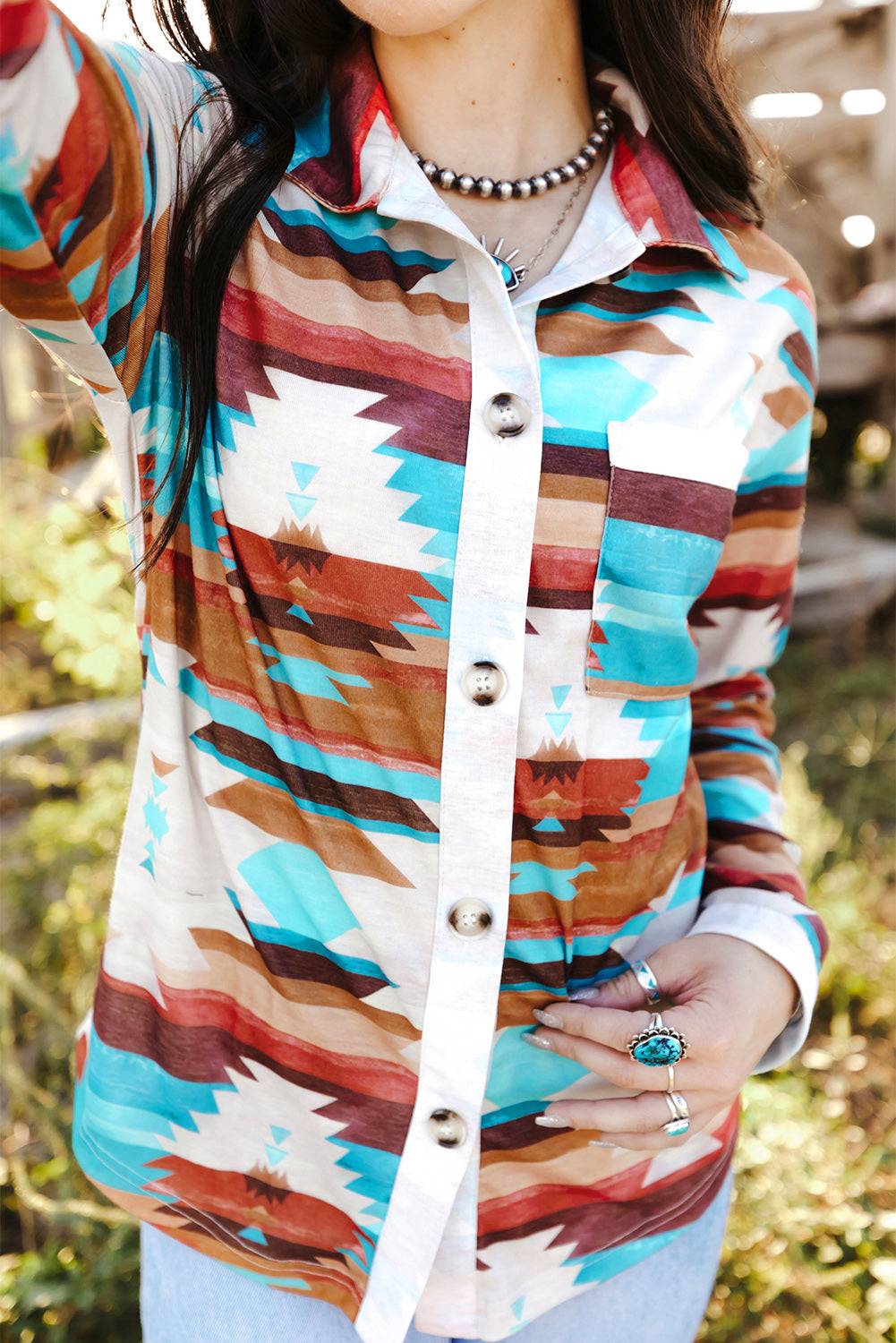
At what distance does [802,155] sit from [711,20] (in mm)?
4310

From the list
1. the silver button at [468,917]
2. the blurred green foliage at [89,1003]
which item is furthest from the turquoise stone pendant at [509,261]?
the blurred green foliage at [89,1003]

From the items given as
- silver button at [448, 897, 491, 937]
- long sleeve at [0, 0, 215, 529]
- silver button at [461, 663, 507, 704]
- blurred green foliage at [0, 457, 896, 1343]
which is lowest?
blurred green foliage at [0, 457, 896, 1343]

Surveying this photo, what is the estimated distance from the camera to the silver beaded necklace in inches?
41.7

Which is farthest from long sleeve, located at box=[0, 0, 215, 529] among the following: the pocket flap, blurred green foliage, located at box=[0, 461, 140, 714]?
blurred green foliage, located at box=[0, 461, 140, 714]

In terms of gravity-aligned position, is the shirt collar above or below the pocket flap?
above

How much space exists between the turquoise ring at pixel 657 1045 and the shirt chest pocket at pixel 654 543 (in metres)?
0.30

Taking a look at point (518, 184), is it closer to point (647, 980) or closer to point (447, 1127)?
point (647, 980)

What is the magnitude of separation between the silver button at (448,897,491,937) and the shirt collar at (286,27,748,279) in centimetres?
59

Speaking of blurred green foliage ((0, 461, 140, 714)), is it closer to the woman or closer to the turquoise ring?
the woman

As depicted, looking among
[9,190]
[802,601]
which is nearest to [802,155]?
[802,601]

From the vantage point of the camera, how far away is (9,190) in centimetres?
72

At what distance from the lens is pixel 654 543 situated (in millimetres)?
1014

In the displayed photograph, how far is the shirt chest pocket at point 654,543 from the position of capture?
0.98 metres

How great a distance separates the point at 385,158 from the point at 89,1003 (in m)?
1.89
